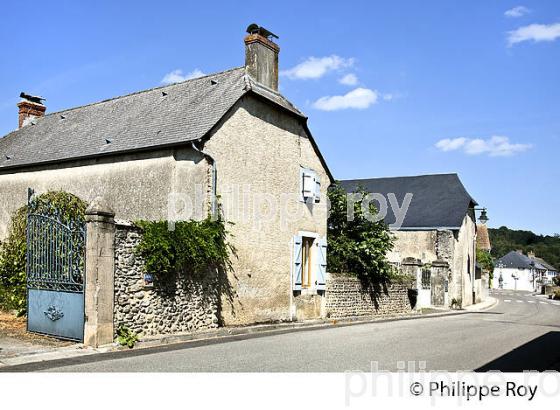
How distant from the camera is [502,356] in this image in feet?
32.9

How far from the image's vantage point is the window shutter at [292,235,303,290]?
1677 centimetres

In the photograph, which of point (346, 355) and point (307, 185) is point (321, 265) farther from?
point (346, 355)

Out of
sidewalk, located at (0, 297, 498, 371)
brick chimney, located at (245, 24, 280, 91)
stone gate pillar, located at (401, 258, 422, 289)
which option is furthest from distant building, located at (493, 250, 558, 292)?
brick chimney, located at (245, 24, 280, 91)

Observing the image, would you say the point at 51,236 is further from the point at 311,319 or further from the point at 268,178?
the point at 311,319

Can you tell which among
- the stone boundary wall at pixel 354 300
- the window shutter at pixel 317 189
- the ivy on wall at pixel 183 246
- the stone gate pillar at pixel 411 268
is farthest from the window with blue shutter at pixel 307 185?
the stone gate pillar at pixel 411 268

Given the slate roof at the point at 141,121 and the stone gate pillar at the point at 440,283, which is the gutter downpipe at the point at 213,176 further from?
the stone gate pillar at the point at 440,283

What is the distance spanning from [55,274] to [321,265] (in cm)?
923

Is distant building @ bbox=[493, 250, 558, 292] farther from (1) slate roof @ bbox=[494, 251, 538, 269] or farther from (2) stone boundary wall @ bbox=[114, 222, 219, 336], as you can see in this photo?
(2) stone boundary wall @ bbox=[114, 222, 219, 336]

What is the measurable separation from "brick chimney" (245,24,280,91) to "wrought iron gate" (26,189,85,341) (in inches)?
307

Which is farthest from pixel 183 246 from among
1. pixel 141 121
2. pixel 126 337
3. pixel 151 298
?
pixel 141 121

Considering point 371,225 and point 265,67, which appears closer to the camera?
point 265,67

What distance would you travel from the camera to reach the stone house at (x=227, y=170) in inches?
554
